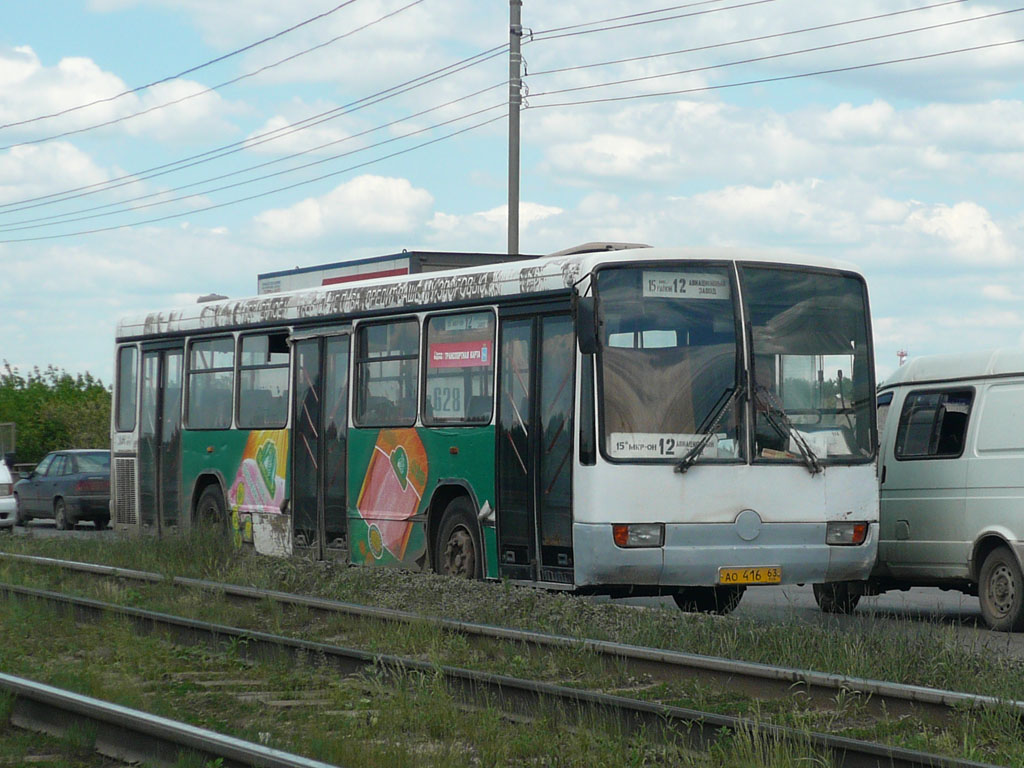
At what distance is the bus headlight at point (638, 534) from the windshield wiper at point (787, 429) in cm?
130

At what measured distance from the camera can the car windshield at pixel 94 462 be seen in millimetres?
32594

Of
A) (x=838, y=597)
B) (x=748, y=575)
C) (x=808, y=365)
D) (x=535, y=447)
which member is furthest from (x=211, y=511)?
(x=808, y=365)

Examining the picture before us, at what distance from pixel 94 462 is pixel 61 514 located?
1.27 metres

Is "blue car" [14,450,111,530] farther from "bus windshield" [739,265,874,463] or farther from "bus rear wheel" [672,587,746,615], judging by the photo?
"bus windshield" [739,265,874,463]

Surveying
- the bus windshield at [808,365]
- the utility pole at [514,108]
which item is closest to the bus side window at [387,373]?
the bus windshield at [808,365]

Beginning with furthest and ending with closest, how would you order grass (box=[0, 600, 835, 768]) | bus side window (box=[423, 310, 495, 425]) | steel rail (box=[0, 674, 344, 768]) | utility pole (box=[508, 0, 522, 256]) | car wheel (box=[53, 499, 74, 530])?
1. car wheel (box=[53, 499, 74, 530])
2. utility pole (box=[508, 0, 522, 256])
3. bus side window (box=[423, 310, 495, 425])
4. grass (box=[0, 600, 835, 768])
5. steel rail (box=[0, 674, 344, 768])

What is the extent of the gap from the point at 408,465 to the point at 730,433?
3.70m

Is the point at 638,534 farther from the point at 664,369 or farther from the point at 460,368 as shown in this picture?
the point at 460,368

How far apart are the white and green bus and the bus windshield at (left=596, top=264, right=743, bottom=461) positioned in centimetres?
1

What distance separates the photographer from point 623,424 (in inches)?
492

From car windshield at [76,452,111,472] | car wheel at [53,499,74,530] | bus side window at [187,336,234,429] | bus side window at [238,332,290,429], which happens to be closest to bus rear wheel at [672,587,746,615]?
bus side window at [238,332,290,429]

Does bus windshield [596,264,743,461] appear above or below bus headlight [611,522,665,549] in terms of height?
above

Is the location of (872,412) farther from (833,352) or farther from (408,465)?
(408,465)

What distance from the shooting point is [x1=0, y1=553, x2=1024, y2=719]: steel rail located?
25.6ft
